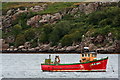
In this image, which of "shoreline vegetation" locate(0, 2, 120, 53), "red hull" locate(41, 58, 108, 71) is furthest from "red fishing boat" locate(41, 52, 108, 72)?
"shoreline vegetation" locate(0, 2, 120, 53)

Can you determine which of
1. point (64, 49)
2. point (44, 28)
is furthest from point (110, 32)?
point (44, 28)

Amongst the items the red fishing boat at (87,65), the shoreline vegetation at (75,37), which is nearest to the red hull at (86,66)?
the red fishing boat at (87,65)

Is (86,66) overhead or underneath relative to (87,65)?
underneath

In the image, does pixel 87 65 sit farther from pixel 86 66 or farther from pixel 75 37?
pixel 75 37

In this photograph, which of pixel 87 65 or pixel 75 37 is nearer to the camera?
pixel 87 65

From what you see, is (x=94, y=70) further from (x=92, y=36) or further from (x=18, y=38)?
(x=18, y=38)

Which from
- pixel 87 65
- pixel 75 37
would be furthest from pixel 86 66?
pixel 75 37

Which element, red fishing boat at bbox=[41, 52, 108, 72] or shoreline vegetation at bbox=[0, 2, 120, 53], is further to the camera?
shoreline vegetation at bbox=[0, 2, 120, 53]

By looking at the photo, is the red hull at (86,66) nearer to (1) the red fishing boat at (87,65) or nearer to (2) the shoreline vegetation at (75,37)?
(1) the red fishing boat at (87,65)

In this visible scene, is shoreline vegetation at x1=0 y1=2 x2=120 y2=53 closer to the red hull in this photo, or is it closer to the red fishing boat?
the red fishing boat

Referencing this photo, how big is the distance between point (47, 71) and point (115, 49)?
9665cm

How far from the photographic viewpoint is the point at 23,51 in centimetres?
18312

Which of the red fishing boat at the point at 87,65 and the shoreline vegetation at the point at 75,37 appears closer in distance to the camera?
the red fishing boat at the point at 87,65

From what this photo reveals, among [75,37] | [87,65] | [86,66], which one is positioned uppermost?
[75,37]
